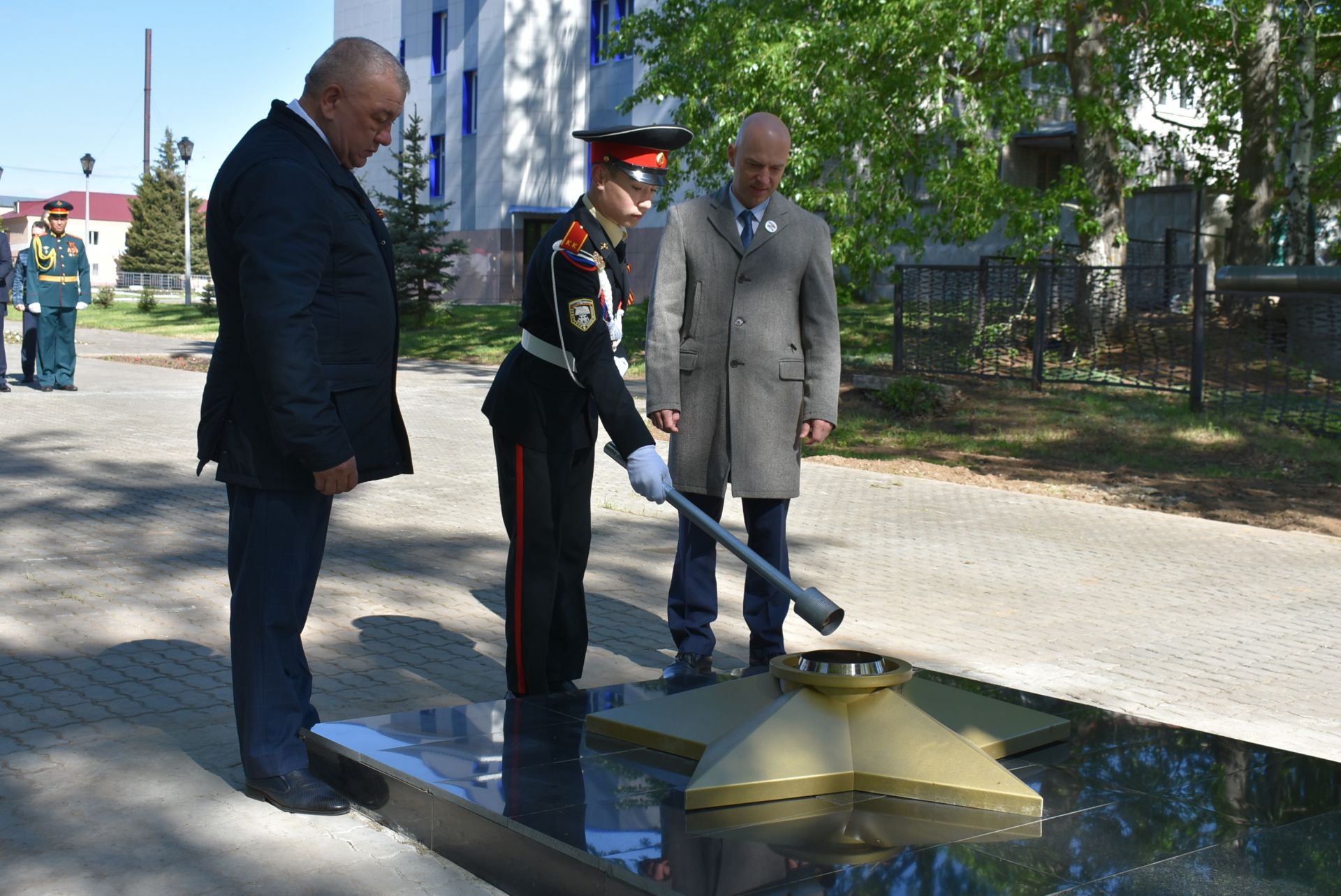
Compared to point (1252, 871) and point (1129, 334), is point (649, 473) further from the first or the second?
point (1129, 334)

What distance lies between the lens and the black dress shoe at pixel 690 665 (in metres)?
4.84

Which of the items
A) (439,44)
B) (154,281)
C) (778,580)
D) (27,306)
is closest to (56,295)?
(27,306)

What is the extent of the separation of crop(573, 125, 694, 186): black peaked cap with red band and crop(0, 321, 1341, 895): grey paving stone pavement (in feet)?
6.35

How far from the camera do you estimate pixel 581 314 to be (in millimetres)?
4133

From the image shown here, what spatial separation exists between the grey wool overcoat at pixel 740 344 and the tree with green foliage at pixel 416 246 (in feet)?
75.7

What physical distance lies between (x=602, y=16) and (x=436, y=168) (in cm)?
816

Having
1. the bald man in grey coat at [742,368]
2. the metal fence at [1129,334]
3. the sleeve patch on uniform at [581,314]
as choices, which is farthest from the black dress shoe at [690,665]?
the metal fence at [1129,334]

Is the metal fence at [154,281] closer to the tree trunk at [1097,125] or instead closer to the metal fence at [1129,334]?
the metal fence at [1129,334]

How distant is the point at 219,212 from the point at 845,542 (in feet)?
18.1

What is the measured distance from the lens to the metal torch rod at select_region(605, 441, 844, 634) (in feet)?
11.7

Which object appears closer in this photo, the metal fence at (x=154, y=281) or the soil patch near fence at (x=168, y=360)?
the soil patch near fence at (x=168, y=360)

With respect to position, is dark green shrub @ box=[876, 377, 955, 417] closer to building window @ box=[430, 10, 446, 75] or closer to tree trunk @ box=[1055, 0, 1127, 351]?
tree trunk @ box=[1055, 0, 1127, 351]

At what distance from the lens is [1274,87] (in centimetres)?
1802

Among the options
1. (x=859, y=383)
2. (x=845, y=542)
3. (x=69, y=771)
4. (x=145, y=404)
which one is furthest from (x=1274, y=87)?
(x=69, y=771)
